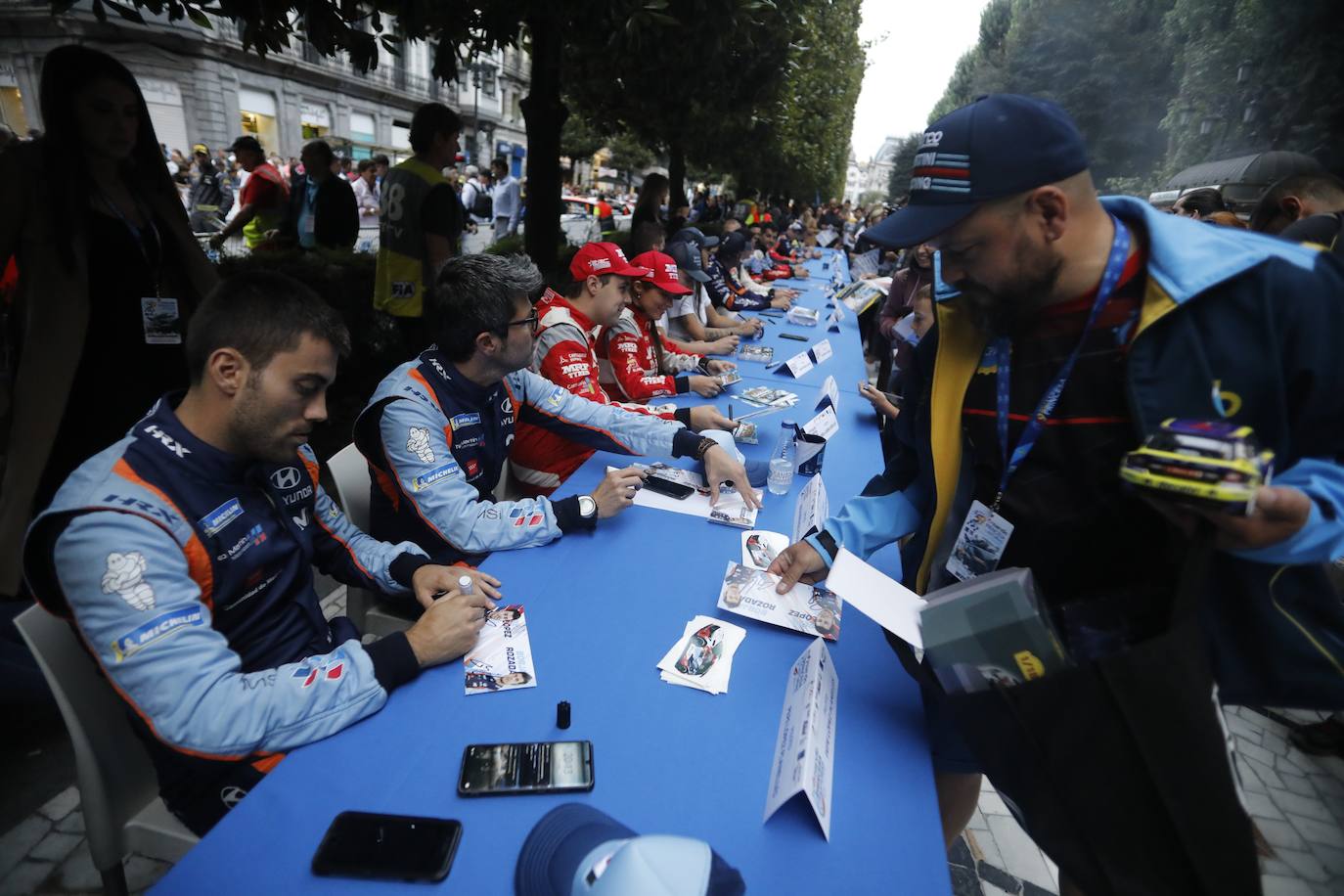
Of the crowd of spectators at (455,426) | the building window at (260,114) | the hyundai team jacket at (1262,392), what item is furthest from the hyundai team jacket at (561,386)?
the building window at (260,114)

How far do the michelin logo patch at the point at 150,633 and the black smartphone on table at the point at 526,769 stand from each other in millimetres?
590

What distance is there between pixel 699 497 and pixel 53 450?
2.25 m

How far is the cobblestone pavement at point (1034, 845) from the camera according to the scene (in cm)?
189

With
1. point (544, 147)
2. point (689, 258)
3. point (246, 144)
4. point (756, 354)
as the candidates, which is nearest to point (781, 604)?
point (756, 354)

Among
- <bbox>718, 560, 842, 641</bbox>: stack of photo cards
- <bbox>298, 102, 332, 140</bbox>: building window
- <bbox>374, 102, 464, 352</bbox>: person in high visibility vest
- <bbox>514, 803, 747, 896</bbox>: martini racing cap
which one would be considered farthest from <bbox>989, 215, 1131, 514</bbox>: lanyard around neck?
<bbox>298, 102, 332, 140</bbox>: building window

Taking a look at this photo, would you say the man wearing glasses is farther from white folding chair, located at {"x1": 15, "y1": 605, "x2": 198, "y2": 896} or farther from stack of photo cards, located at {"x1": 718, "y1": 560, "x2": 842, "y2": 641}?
white folding chair, located at {"x1": 15, "y1": 605, "x2": 198, "y2": 896}

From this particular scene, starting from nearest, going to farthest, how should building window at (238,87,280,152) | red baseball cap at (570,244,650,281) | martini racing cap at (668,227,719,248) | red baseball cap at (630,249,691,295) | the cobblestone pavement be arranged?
the cobblestone pavement
red baseball cap at (570,244,650,281)
red baseball cap at (630,249,691,295)
martini racing cap at (668,227,719,248)
building window at (238,87,280,152)

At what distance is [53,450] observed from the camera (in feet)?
7.32

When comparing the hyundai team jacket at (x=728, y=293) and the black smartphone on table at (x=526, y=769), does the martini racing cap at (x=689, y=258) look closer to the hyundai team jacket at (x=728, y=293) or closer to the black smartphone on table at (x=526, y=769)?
the hyundai team jacket at (x=728, y=293)

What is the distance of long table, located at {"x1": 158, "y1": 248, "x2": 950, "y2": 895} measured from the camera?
3.49ft

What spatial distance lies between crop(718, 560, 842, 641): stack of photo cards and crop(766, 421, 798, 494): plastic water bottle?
676 millimetres

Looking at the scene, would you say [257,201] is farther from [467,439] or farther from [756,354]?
[467,439]

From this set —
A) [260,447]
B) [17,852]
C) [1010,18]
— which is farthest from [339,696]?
[1010,18]

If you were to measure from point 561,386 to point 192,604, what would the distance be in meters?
1.84
